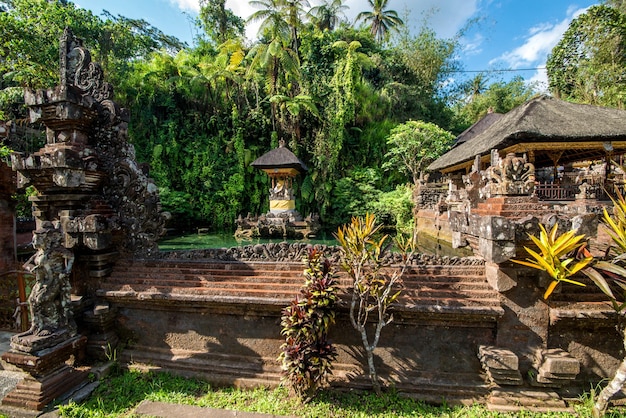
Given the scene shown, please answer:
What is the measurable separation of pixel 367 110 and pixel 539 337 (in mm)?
20533

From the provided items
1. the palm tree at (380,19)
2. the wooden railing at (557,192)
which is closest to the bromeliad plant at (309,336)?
the wooden railing at (557,192)

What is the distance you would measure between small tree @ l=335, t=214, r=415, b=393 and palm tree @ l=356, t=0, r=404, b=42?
106 ft

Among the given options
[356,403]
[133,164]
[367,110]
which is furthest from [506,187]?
[367,110]

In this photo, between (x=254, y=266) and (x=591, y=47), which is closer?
(x=254, y=266)

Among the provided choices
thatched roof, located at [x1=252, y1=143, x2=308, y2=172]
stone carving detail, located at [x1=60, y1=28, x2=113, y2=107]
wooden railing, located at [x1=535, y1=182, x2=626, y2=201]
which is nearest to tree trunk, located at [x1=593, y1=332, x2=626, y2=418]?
stone carving detail, located at [x1=60, y1=28, x2=113, y2=107]

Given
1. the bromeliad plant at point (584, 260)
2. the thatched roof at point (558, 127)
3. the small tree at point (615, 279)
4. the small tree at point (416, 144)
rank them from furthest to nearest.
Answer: the small tree at point (416, 144) < the thatched roof at point (558, 127) < the bromeliad plant at point (584, 260) < the small tree at point (615, 279)

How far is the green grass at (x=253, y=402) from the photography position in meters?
2.88

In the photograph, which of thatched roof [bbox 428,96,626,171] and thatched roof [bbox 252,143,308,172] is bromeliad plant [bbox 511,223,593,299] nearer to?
thatched roof [bbox 428,96,626,171]

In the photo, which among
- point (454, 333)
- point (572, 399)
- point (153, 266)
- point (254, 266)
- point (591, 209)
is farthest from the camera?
point (591, 209)

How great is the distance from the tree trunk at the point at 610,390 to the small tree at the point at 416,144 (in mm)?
16405

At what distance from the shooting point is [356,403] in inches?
118

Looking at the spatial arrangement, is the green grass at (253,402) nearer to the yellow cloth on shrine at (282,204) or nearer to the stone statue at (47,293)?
the stone statue at (47,293)

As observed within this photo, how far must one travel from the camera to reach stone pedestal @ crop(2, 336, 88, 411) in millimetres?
2934

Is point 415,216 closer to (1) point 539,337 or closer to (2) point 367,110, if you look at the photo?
(2) point 367,110
